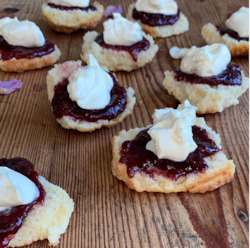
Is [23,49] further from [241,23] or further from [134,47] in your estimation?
[241,23]

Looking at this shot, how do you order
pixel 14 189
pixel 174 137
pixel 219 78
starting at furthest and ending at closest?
pixel 219 78 → pixel 174 137 → pixel 14 189

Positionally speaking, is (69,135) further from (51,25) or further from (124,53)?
(51,25)

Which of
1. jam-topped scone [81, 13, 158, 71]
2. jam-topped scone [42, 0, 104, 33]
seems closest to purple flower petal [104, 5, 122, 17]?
jam-topped scone [42, 0, 104, 33]

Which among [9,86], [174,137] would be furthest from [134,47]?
[174,137]

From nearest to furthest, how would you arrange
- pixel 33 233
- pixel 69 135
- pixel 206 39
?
pixel 33 233, pixel 69 135, pixel 206 39

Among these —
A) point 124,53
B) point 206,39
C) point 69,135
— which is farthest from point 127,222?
point 206,39
